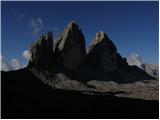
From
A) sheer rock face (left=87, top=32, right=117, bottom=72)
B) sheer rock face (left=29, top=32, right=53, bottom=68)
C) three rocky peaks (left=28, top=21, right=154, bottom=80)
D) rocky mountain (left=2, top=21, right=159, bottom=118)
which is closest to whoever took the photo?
rocky mountain (left=2, top=21, right=159, bottom=118)

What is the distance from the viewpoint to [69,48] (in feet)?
385

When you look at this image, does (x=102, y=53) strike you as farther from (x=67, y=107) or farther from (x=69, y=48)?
(x=67, y=107)

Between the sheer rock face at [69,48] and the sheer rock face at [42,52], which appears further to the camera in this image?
the sheer rock face at [69,48]

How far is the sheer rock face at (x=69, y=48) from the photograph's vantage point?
114312 mm

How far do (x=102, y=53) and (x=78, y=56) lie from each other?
45.9 ft

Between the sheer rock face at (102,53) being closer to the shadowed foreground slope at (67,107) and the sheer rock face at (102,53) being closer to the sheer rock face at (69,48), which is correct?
the sheer rock face at (69,48)

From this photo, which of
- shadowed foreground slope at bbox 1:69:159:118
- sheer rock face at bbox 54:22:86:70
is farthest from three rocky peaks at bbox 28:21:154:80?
shadowed foreground slope at bbox 1:69:159:118

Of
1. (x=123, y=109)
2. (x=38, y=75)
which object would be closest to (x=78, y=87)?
(x=38, y=75)

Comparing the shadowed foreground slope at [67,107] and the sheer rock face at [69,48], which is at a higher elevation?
the sheer rock face at [69,48]

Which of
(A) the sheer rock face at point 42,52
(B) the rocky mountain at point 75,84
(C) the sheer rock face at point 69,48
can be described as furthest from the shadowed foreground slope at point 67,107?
(C) the sheer rock face at point 69,48

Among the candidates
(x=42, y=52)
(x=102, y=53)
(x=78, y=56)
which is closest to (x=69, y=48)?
(x=78, y=56)

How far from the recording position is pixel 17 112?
4219cm

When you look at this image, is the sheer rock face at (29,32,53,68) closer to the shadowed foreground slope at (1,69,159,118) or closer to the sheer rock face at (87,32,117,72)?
the sheer rock face at (87,32,117,72)

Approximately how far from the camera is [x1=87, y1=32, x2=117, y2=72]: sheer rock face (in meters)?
130
